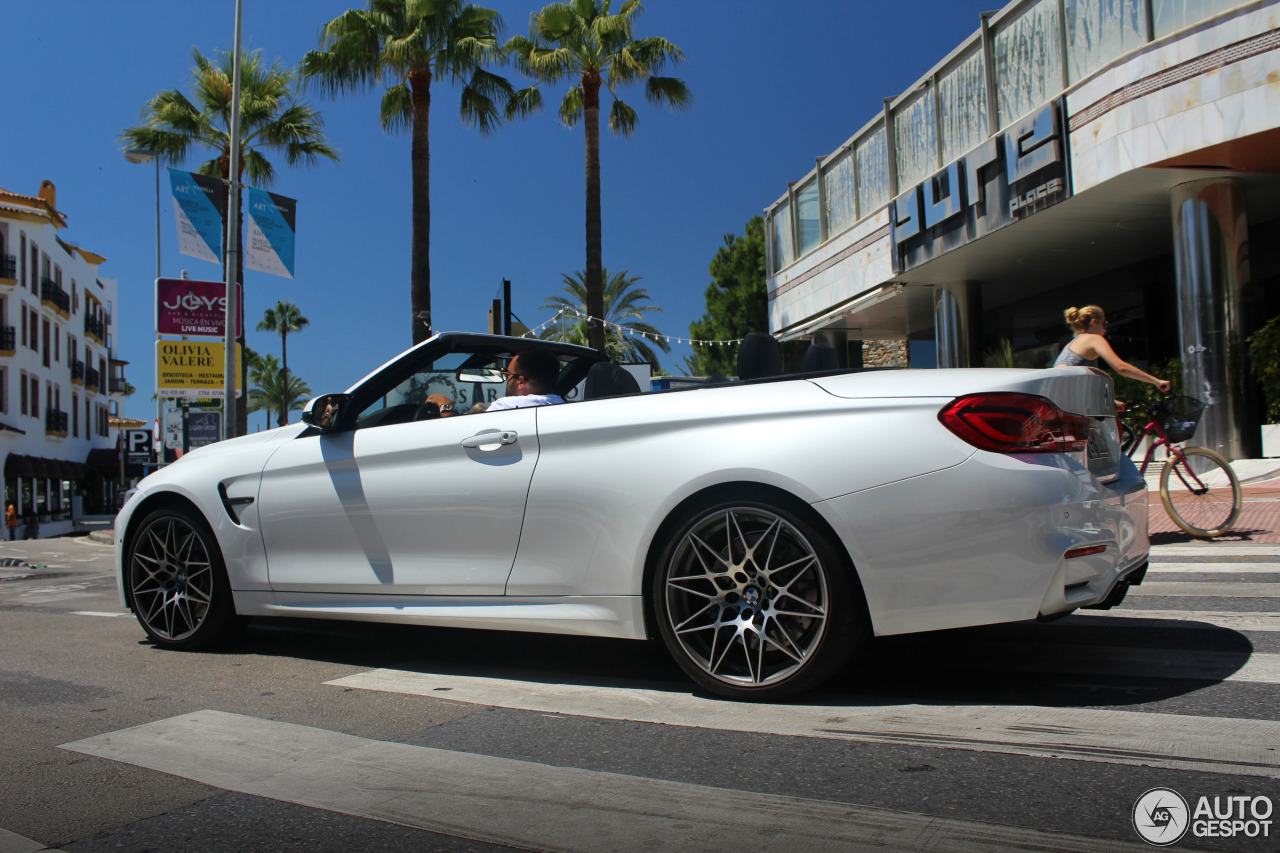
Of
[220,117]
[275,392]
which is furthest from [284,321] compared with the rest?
[220,117]

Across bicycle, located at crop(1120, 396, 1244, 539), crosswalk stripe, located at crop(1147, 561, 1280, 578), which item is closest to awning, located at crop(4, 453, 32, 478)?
bicycle, located at crop(1120, 396, 1244, 539)

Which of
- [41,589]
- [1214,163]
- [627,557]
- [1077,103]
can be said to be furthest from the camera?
[1077,103]

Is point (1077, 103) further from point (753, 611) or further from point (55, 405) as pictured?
point (55, 405)

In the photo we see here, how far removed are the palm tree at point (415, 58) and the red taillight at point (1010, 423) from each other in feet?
57.5

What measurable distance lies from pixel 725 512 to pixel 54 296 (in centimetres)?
4887

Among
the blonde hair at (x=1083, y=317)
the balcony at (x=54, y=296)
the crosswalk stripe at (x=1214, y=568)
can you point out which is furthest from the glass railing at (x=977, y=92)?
the balcony at (x=54, y=296)

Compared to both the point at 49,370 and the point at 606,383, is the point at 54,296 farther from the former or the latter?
the point at 606,383

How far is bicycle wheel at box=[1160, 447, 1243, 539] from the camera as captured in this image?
692 centimetres

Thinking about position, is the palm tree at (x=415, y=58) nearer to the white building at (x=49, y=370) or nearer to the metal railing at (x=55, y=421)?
the white building at (x=49, y=370)

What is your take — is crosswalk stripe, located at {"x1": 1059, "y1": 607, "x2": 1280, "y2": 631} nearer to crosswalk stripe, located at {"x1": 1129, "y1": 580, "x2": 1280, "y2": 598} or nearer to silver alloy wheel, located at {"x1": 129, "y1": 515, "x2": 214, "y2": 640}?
crosswalk stripe, located at {"x1": 1129, "y1": 580, "x2": 1280, "y2": 598}

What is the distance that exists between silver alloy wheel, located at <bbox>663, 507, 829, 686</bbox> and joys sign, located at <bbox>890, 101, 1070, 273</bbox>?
13.9m

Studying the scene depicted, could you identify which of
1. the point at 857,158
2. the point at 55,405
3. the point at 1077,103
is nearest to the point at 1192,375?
the point at 1077,103

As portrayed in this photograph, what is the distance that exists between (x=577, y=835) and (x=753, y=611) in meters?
1.18

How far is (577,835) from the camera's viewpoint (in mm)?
2277
